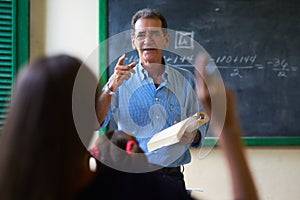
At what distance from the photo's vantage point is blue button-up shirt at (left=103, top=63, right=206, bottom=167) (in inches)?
55.1

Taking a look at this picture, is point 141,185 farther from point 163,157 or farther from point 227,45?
point 227,45

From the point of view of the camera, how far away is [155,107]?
147 cm

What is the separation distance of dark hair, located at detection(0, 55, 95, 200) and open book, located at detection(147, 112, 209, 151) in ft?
2.38

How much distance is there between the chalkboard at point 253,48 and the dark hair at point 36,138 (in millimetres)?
1611

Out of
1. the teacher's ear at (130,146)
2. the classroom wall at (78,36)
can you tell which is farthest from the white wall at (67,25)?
the teacher's ear at (130,146)

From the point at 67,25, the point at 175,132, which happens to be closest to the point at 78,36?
the point at 67,25

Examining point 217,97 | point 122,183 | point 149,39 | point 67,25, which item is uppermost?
point 67,25

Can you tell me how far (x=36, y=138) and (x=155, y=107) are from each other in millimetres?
918

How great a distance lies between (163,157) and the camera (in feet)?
4.67

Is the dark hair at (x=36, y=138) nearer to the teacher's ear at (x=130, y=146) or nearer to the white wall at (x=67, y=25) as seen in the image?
the teacher's ear at (x=130, y=146)

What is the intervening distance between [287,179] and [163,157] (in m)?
1.04

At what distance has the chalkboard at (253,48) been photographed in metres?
2.17

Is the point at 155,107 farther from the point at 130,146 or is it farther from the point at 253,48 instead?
the point at 253,48

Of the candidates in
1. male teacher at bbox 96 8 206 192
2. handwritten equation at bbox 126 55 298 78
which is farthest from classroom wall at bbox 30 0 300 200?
male teacher at bbox 96 8 206 192
